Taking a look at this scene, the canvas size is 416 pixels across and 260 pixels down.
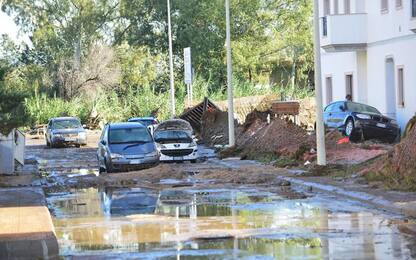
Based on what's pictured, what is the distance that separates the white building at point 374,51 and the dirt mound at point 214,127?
563 cm

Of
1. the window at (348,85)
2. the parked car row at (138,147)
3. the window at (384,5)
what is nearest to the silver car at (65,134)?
the parked car row at (138,147)

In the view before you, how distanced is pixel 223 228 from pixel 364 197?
458 cm

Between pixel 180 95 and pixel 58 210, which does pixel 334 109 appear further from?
pixel 180 95

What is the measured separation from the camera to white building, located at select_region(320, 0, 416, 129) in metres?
32.6

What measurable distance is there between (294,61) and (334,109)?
3914cm

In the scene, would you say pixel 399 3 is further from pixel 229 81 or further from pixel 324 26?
pixel 229 81

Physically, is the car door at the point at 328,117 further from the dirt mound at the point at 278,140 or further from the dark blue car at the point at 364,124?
the dirt mound at the point at 278,140

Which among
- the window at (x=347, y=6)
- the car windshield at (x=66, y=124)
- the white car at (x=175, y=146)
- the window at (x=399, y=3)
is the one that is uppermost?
the window at (x=347, y=6)

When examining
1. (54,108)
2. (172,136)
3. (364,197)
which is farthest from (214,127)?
(364,197)

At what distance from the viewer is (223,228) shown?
1334 cm

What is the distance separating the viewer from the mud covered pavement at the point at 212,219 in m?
11.2

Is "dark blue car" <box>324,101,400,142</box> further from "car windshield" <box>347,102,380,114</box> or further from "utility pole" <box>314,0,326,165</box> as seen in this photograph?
"utility pole" <box>314,0,326,165</box>

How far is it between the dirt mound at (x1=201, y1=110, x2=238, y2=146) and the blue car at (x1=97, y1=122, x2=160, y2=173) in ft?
41.5

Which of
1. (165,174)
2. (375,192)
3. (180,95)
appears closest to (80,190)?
(165,174)
